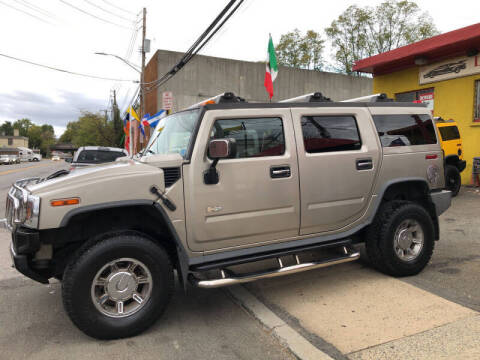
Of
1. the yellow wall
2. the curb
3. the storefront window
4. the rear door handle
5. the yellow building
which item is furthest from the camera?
the yellow wall

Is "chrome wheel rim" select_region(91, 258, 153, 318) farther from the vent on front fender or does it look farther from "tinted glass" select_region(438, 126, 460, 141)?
"tinted glass" select_region(438, 126, 460, 141)

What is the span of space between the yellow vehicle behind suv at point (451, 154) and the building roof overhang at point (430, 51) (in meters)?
2.56

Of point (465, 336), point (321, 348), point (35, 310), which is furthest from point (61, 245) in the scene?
point (465, 336)

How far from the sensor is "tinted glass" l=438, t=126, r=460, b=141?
1022 centimetres

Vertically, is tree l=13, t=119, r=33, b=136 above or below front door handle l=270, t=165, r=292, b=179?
above

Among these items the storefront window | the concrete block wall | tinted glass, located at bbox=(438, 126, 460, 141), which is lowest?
tinted glass, located at bbox=(438, 126, 460, 141)

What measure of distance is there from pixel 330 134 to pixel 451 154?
26.6ft

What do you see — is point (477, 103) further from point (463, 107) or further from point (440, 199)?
point (440, 199)

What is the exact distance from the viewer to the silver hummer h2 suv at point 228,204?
9.86 feet

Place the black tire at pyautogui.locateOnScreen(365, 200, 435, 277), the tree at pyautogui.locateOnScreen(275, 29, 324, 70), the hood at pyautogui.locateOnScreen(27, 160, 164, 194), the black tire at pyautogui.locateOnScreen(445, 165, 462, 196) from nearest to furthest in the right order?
1. the hood at pyautogui.locateOnScreen(27, 160, 164, 194)
2. the black tire at pyautogui.locateOnScreen(365, 200, 435, 277)
3. the black tire at pyautogui.locateOnScreen(445, 165, 462, 196)
4. the tree at pyautogui.locateOnScreen(275, 29, 324, 70)

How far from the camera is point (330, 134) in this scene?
400cm

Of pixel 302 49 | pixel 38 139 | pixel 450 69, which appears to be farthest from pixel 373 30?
pixel 38 139

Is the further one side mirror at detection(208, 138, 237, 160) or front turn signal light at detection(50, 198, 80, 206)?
side mirror at detection(208, 138, 237, 160)

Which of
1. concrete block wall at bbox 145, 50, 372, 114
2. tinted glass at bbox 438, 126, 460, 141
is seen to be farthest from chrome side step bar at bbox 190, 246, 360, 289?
concrete block wall at bbox 145, 50, 372, 114
